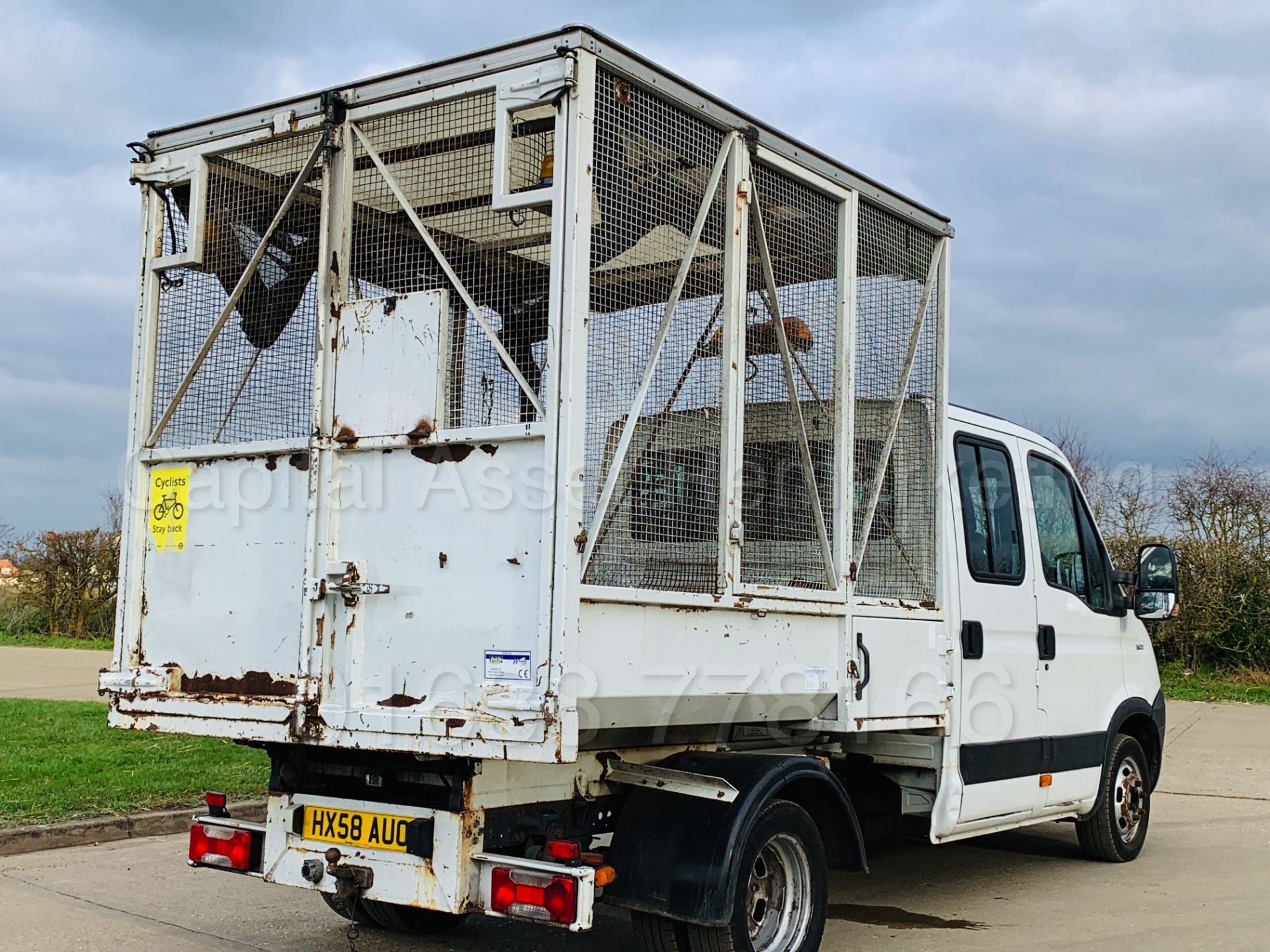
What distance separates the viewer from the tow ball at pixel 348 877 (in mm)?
4512

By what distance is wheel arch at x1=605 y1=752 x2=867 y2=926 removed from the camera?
4465 millimetres

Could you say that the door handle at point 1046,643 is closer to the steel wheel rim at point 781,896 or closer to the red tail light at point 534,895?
the steel wheel rim at point 781,896

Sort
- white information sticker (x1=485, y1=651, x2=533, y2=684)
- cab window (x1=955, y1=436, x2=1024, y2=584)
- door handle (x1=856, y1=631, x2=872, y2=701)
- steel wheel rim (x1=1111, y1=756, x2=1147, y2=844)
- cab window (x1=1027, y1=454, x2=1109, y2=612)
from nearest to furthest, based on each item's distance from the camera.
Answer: white information sticker (x1=485, y1=651, x2=533, y2=684) < door handle (x1=856, y1=631, x2=872, y2=701) < cab window (x1=955, y1=436, x2=1024, y2=584) < cab window (x1=1027, y1=454, x2=1109, y2=612) < steel wheel rim (x1=1111, y1=756, x2=1147, y2=844)

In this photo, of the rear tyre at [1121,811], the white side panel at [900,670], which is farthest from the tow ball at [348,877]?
the rear tyre at [1121,811]

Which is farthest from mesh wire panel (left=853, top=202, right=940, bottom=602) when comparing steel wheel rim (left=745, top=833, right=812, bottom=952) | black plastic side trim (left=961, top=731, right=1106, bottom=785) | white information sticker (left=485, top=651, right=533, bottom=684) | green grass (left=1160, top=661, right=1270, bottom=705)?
green grass (left=1160, top=661, right=1270, bottom=705)

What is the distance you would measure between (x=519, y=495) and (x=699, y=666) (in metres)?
0.90

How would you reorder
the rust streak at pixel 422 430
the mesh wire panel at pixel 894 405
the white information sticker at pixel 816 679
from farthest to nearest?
1. the mesh wire panel at pixel 894 405
2. the white information sticker at pixel 816 679
3. the rust streak at pixel 422 430

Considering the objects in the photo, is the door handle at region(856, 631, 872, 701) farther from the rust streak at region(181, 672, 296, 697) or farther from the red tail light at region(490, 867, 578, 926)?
the rust streak at region(181, 672, 296, 697)

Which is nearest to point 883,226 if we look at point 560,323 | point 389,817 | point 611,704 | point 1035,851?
point 560,323

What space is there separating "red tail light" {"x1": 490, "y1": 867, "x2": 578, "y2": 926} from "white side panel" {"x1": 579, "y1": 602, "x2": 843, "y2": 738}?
488mm

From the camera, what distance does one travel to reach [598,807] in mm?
4902

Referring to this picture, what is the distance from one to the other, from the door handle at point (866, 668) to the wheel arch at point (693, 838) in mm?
502

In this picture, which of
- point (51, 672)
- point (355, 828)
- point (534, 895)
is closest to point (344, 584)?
point (355, 828)

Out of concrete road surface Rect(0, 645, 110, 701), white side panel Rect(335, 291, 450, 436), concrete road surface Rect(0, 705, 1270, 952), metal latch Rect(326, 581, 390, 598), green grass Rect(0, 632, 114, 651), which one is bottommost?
concrete road surface Rect(0, 705, 1270, 952)
